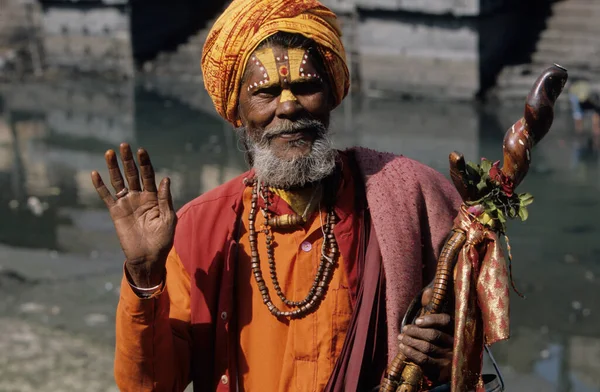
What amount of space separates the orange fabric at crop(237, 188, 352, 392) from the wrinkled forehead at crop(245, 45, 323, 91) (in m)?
0.43

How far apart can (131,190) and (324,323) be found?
70 cm

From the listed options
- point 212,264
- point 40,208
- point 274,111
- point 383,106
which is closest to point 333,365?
point 212,264

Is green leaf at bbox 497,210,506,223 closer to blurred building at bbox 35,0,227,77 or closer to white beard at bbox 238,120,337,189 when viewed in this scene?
white beard at bbox 238,120,337,189

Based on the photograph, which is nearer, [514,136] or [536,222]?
[514,136]

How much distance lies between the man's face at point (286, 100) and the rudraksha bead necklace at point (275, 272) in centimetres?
20

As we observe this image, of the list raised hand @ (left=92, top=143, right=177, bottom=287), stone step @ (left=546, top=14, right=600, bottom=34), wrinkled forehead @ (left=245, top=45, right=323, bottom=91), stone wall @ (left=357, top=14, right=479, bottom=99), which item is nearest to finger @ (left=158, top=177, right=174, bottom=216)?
raised hand @ (left=92, top=143, right=177, bottom=287)

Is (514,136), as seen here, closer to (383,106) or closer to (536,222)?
(536,222)

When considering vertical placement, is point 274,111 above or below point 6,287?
above

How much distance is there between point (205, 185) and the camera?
998cm

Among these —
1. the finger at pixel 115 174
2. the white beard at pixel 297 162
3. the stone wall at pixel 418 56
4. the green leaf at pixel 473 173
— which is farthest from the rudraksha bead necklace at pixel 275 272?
the stone wall at pixel 418 56

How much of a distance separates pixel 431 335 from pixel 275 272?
62 cm

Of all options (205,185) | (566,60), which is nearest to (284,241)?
(205,185)

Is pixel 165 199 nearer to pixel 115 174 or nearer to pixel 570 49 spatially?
pixel 115 174

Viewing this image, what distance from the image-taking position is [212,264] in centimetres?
300
